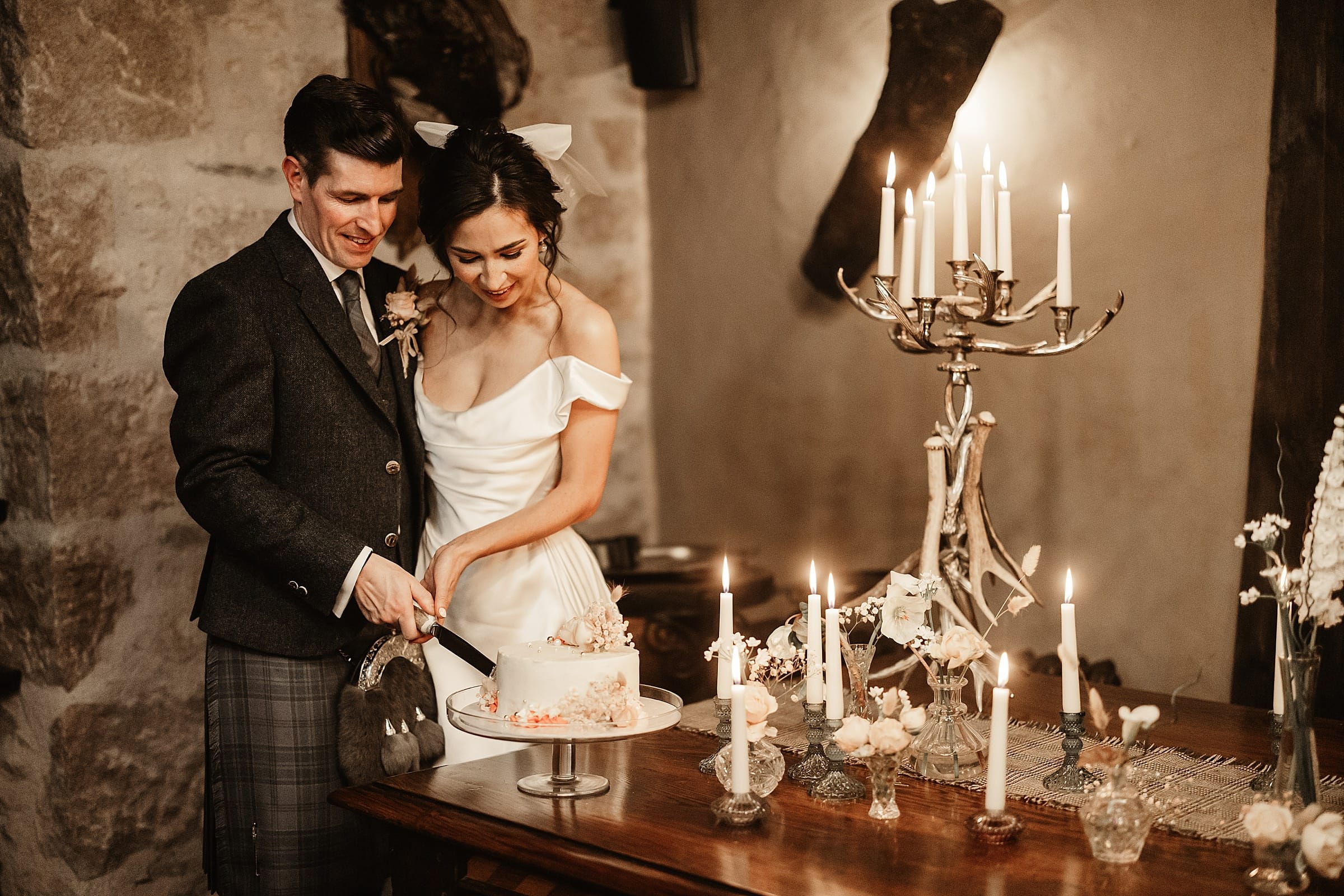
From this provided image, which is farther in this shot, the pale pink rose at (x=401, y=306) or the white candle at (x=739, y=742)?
the pale pink rose at (x=401, y=306)

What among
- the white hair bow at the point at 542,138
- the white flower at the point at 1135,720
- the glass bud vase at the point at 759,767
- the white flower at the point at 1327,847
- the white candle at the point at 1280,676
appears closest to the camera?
the white flower at the point at 1327,847

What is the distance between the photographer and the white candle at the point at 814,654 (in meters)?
1.58

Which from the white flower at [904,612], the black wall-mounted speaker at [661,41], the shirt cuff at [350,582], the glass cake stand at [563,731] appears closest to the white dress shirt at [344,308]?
the shirt cuff at [350,582]

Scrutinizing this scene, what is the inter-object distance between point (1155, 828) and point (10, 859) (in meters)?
2.21

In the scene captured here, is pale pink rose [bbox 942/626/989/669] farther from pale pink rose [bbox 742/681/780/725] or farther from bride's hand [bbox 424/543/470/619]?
bride's hand [bbox 424/543/470/619]

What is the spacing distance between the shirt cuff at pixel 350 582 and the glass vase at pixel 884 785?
0.83m

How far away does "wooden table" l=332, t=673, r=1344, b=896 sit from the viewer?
127 cm

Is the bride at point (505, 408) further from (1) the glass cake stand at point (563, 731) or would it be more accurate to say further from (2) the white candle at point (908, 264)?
(2) the white candle at point (908, 264)

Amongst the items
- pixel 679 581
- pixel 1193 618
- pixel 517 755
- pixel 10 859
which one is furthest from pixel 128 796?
pixel 1193 618

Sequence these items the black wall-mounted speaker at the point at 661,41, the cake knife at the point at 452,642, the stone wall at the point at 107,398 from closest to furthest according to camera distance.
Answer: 1. the cake knife at the point at 452,642
2. the stone wall at the point at 107,398
3. the black wall-mounted speaker at the point at 661,41

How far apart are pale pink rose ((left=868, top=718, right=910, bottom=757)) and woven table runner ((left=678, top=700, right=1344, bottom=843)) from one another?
0.24 m

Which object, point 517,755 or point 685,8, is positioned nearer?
point 517,755

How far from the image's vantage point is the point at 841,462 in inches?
126

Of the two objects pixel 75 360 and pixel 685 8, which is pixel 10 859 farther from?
pixel 685 8
